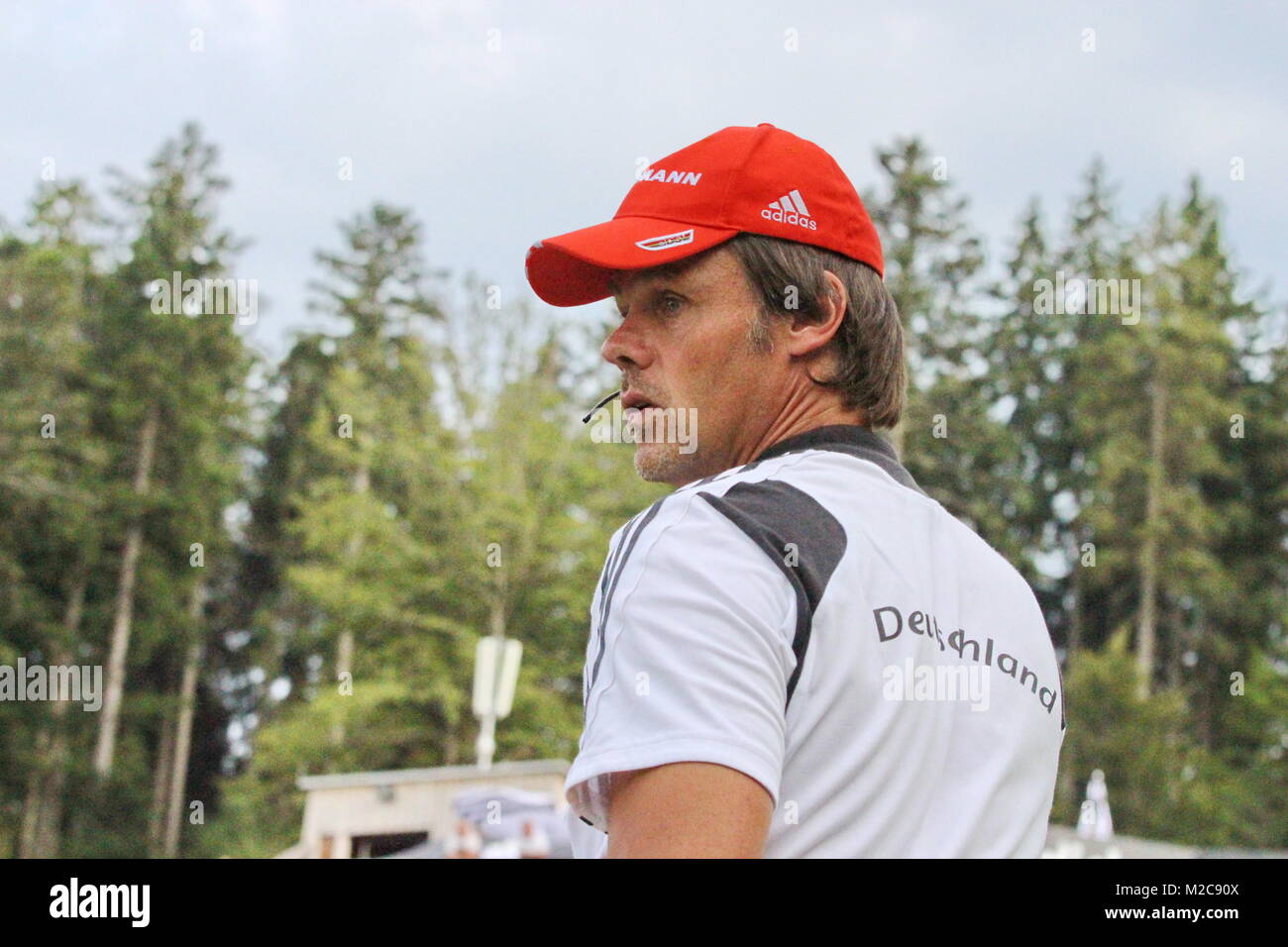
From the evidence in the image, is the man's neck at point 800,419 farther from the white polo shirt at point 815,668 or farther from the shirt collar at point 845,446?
the white polo shirt at point 815,668

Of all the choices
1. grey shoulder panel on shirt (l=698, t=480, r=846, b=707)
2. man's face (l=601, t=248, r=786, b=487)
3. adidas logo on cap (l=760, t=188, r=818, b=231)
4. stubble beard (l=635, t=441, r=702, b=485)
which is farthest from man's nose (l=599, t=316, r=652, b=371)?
grey shoulder panel on shirt (l=698, t=480, r=846, b=707)

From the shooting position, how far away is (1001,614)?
1949mm

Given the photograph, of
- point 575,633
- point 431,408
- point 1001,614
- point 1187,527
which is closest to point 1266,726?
point 1187,527

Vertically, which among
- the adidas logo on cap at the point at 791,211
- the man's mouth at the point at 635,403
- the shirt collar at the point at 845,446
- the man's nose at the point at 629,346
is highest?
the adidas logo on cap at the point at 791,211

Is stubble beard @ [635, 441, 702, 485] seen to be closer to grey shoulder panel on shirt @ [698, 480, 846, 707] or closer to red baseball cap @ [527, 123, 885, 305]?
red baseball cap @ [527, 123, 885, 305]

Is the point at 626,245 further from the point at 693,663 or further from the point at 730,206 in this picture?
the point at 693,663

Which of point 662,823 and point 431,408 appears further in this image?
point 431,408

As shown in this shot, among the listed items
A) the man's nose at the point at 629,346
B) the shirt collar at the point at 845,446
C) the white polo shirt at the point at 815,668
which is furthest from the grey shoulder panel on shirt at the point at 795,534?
the man's nose at the point at 629,346

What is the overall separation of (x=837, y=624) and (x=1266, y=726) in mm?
45968

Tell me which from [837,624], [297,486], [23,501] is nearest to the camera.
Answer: [837,624]

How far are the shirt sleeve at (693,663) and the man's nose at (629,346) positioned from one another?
0.52 meters

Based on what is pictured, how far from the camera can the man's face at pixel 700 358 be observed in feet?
6.79

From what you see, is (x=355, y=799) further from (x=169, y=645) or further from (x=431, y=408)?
(x=169, y=645)

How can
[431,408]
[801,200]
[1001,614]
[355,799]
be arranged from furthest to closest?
1. [431,408]
2. [355,799]
3. [801,200]
4. [1001,614]
